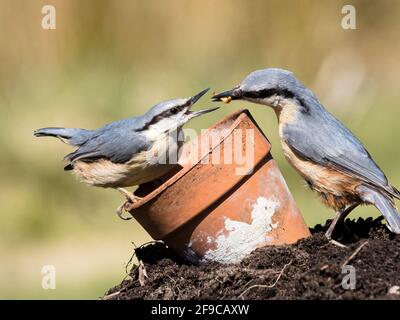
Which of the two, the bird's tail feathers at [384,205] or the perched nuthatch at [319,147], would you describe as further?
the perched nuthatch at [319,147]

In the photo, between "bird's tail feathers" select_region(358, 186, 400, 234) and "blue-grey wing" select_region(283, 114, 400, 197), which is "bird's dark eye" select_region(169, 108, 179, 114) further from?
"bird's tail feathers" select_region(358, 186, 400, 234)

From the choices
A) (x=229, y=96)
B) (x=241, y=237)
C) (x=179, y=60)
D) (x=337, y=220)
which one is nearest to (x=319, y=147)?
(x=337, y=220)

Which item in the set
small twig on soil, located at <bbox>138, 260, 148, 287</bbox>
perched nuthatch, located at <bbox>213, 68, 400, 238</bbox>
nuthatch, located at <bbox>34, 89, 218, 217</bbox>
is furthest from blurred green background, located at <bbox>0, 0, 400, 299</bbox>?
small twig on soil, located at <bbox>138, 260, 148, 287</bbox>

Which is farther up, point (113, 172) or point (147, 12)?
point (147, 12)

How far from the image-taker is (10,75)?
29.2 feet

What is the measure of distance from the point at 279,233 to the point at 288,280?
1.48 feet

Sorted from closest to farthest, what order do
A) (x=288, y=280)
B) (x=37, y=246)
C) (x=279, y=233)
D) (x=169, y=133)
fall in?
(x=288, y=280) → (x=279, y=233) → (x=169, y=133) → (x=37, y=246)

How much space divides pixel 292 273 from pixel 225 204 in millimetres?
549

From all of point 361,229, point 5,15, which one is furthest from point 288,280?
point 5,15

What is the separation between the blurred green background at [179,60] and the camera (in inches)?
339

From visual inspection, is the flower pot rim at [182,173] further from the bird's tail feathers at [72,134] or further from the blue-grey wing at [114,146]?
the bird's tail feathers at [72,134]

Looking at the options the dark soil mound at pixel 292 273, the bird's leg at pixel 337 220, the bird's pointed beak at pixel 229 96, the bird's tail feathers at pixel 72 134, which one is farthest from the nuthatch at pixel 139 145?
the bird's leg at pixel 337 220

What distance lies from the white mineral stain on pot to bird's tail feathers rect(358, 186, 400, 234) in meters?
0.58
